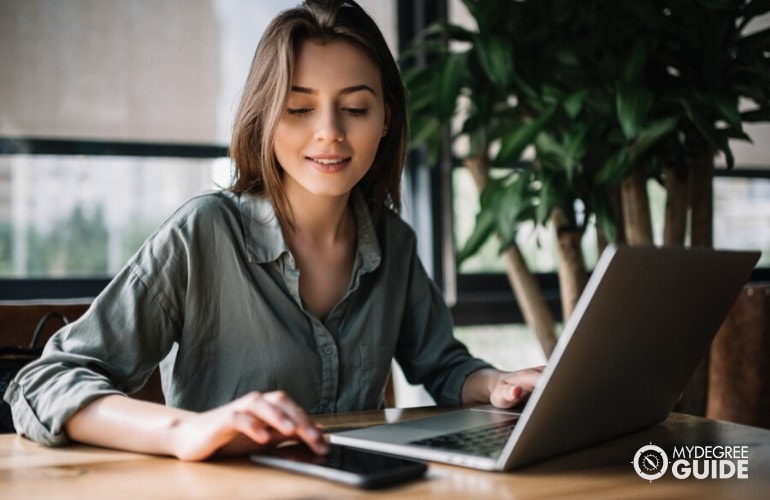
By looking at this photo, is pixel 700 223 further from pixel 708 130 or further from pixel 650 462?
pixel 650 462

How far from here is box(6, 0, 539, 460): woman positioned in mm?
1206

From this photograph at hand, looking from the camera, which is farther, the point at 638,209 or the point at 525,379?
the point at 638,209

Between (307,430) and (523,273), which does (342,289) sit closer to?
(307,430)

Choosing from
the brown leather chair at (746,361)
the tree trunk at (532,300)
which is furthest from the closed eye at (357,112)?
the brown leather chair at (746,361)

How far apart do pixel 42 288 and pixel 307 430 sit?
6.31ft

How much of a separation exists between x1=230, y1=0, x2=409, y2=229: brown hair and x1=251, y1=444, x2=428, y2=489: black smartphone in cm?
63

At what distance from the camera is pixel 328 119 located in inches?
52.5

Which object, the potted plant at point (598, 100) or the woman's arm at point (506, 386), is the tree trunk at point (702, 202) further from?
the woman's arm at point (506, 386)

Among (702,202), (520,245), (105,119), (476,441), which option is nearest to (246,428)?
(476,441)

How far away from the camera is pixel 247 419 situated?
2.67ft

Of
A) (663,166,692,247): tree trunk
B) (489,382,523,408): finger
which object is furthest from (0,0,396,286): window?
(489,382,523,408): finger

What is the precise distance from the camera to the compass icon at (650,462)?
0.84 meters

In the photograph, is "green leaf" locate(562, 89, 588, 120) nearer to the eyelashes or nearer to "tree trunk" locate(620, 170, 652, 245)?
"tree trunk" locate(620, 170, 652, 245)

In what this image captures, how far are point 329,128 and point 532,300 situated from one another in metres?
1.17
